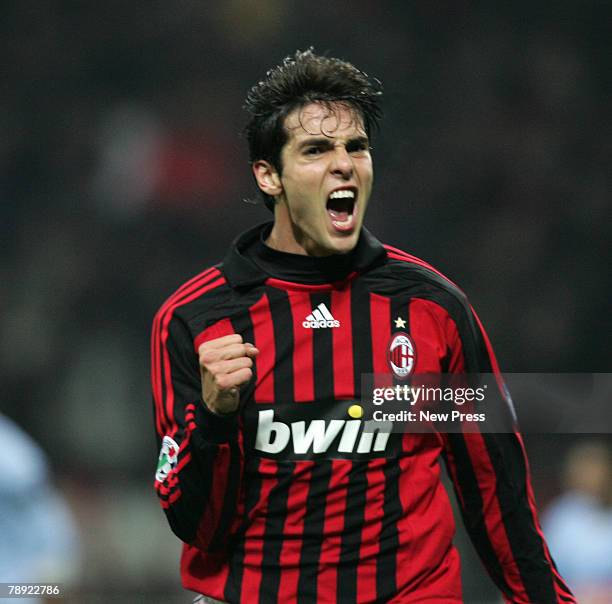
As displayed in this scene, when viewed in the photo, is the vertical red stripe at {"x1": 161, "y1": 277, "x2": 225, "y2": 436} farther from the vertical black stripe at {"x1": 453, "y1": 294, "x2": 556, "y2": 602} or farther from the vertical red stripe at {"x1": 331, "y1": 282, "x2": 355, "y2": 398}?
the vertical black stripe at {"x1": 453, "y1": 294, "x2": 556, "y2": 602}

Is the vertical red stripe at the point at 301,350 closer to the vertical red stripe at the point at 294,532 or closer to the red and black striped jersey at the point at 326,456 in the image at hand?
the red and black striped jersey at the point at 326,456

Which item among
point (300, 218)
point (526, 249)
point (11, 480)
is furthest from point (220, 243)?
point (300, 218)

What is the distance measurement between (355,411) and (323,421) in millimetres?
75

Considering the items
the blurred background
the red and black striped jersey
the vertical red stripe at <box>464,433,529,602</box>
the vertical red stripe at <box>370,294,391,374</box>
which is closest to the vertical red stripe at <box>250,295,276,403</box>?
the red and black striped jersey

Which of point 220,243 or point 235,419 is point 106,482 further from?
point 235,419

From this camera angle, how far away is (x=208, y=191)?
6098mm

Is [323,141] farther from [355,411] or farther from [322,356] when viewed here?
[355,411]

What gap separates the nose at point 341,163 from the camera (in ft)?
8.64

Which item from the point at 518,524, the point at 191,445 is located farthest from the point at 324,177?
the point at 518,524

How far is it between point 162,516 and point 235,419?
285cm

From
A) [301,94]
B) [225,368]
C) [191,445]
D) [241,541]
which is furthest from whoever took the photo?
[301,94]

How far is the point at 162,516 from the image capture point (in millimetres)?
5184

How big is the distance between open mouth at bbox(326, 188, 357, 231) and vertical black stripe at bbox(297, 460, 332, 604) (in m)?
0.54

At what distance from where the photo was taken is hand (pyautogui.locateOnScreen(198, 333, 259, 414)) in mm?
2338
